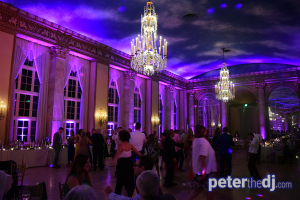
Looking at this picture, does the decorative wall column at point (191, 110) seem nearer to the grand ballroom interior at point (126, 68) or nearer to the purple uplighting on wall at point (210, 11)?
the grand ballroom interior at point (126, 68)

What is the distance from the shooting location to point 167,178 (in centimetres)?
541

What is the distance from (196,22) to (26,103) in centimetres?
872

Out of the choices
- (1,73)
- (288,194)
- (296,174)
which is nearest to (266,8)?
(296,174)

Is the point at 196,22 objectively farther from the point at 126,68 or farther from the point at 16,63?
the point at 16,63

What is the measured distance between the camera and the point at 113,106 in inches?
543

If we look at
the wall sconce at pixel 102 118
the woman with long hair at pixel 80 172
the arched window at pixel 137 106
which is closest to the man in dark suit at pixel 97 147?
the wall sconce at pixel 102 118

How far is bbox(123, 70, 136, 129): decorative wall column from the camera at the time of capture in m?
13.9

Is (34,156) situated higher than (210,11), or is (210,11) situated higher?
(210,11)

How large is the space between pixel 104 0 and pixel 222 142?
23.0ft

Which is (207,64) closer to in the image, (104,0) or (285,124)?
(285,124)

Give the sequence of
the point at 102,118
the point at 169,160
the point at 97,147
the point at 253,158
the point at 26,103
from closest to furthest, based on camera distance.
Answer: the point at 169,160 → the point at 253,158 → the point at 97,147 → the point at 26,103 → the point at 102,118

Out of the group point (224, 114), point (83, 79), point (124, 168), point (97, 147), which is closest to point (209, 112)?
point (224, 114)

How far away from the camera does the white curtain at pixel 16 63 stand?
28.8 ft

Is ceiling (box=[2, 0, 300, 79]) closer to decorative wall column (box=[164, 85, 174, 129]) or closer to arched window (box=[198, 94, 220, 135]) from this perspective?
decorative wall column (box=[164, 85, 174, 129])
